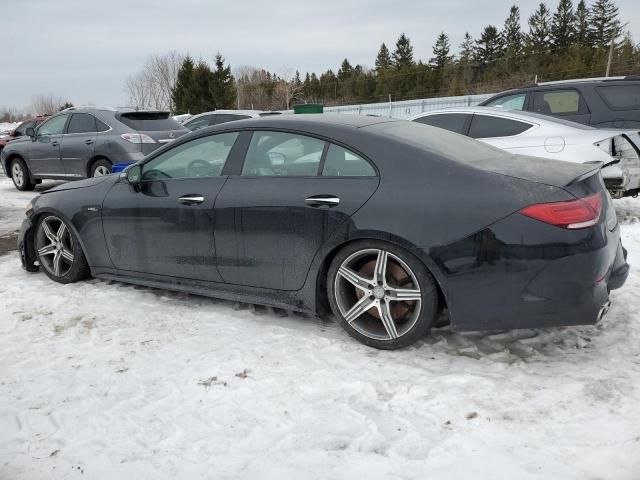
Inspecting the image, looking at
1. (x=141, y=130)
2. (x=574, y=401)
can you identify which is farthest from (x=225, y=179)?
(x=141, y=130)

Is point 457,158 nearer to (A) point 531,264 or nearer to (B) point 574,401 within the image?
(A) point 531,264

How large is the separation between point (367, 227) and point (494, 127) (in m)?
4.36

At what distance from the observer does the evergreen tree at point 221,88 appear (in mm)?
44156

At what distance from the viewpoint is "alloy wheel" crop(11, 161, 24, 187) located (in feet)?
35.7

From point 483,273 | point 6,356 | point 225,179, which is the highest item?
point 225,179

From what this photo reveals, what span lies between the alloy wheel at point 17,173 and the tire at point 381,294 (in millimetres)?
9930

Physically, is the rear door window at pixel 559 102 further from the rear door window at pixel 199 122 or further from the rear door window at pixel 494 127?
the rear door window at pixel 199 122

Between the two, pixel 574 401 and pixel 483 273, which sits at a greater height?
pixel 483 273

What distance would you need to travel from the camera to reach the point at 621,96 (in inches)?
287

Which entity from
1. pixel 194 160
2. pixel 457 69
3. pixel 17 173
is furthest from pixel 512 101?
pixel 457 69

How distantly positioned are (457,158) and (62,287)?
3.51 meters

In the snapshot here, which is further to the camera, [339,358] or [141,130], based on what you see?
[141,130]

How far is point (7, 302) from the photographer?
4238 mm

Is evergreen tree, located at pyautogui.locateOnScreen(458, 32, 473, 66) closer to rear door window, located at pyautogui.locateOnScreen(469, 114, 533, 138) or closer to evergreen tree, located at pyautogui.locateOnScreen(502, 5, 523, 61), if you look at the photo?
evergreen tree, located at pyautogui.locateOnScreen(502, 5, 523, 61)
